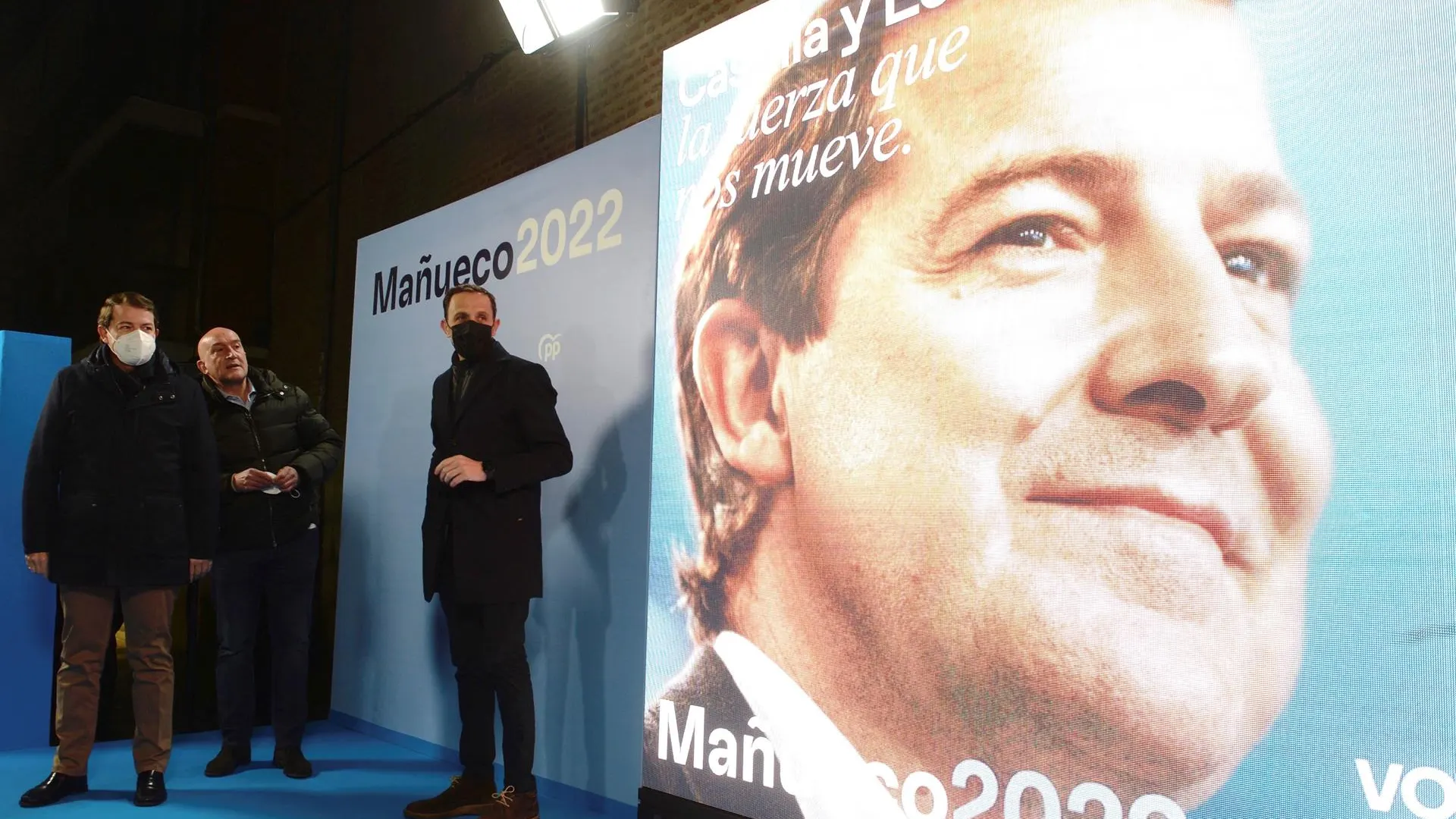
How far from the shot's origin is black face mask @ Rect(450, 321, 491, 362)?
120 inches

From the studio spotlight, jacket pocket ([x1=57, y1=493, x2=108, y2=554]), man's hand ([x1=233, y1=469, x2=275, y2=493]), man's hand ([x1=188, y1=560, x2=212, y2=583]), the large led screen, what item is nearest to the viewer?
the large led screen

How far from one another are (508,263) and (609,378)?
759 mm

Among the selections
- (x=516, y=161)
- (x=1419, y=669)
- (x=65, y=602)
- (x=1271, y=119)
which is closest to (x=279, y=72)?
(x=516, y=161)

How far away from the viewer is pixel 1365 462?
147 cm

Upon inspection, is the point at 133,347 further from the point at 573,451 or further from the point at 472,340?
the point at 573,451

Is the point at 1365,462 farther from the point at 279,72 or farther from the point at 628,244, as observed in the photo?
the point at 279,72

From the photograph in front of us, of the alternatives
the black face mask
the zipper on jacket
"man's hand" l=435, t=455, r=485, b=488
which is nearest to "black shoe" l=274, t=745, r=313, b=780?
the zipper on jacket

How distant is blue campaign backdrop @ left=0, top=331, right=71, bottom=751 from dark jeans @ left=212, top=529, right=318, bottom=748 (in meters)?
0.92

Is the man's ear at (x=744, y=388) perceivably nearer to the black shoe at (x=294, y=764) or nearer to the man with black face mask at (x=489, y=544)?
the man with black face mask at (x=489, y=544)

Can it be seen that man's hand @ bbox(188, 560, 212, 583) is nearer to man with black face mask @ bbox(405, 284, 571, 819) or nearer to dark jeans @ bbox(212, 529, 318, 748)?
dark jeans @ bbox(212, 529, 318, 748)

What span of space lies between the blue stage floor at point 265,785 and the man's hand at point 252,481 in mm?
975

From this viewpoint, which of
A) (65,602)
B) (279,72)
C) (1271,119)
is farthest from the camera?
(279,72)

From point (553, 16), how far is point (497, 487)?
74.7 inches

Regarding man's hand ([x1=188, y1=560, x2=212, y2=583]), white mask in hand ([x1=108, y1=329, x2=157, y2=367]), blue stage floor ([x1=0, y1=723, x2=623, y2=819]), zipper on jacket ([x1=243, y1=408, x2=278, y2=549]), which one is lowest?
blue stage floor ([x1=0, y1=723, x2=623, y2=819])
